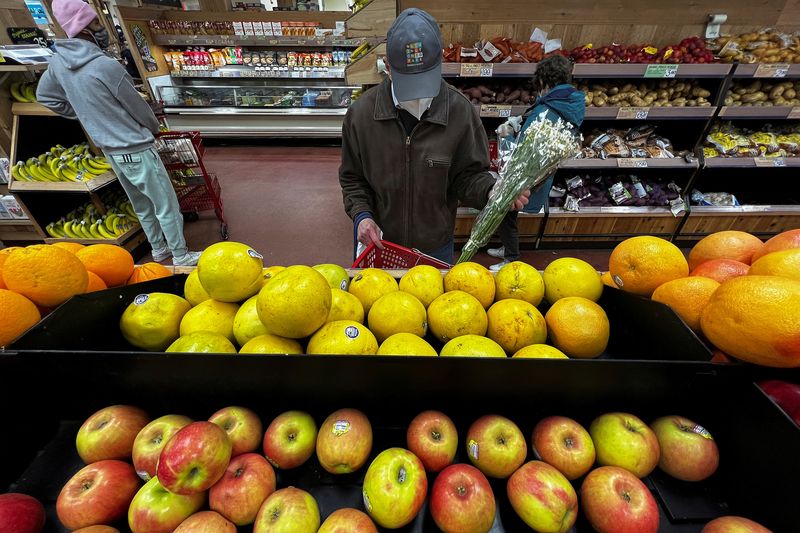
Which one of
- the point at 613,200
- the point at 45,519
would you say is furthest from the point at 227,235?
the point at 613,200

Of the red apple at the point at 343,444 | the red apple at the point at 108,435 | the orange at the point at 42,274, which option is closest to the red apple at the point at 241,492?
the red apple at the point at 343,444

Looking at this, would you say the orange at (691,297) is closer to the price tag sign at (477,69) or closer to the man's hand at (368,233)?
the man's hand at (368,233)

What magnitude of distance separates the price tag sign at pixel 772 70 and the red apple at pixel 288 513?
4865 millimetres

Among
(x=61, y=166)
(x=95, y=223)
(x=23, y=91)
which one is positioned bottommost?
(x=95, y=223)

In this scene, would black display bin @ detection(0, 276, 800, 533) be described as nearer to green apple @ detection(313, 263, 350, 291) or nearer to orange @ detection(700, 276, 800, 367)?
orange @ detection(700, 276, 800, 367)

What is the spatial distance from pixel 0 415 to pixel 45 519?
27cm

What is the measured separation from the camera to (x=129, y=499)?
76 centimetres

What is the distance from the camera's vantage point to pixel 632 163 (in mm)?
3547

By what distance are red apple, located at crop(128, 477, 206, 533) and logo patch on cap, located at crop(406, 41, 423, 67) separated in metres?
1.69

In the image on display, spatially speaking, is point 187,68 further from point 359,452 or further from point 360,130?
point 359,452

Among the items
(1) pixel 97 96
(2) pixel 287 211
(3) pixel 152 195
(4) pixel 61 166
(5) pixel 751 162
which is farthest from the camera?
(2) pixel 287 211

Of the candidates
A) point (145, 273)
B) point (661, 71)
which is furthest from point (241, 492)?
point (661, 71)

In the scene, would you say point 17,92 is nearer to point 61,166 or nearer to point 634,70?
point 61,166

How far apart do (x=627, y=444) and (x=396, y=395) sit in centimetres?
55
